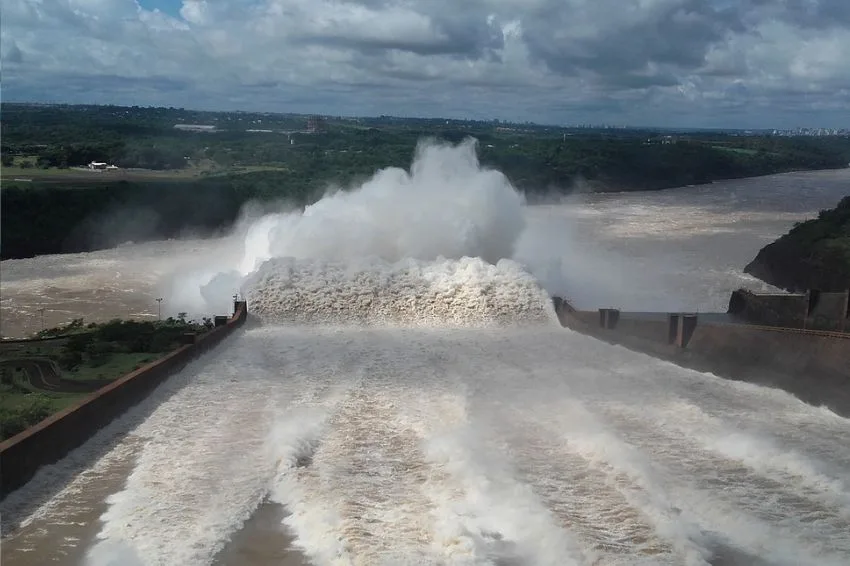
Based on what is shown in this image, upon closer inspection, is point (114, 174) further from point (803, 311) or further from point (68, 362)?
point (803, 311)

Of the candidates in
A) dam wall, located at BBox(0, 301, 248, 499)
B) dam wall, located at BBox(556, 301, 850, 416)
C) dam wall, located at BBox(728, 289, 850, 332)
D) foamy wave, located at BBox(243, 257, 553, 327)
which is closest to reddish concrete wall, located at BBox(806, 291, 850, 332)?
dam wall, located at BBox(728, 289, 850, 332)

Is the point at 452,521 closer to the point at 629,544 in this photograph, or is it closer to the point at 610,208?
the point at 629,544

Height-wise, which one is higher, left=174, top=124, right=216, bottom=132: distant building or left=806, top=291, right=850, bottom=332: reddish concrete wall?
left=174, top=124, right=216, bottom=132: distant building

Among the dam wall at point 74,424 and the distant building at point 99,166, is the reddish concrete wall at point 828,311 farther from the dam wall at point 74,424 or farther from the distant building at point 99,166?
the distant building at point 99,166

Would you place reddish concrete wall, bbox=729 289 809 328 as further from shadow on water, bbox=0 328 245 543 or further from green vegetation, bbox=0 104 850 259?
green vegetation, bbox=0 104 850 259

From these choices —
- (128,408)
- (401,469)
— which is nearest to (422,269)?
(128,408)
